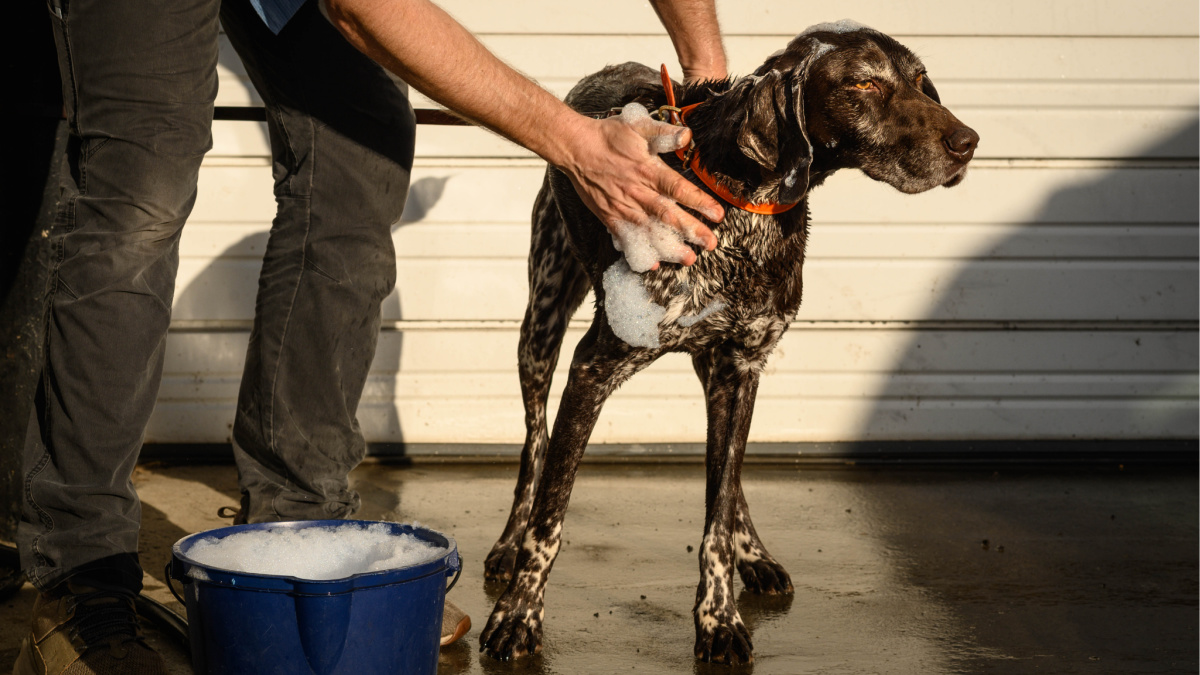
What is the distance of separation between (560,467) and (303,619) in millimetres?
974

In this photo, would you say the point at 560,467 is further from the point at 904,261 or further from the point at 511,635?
the point at 904,261

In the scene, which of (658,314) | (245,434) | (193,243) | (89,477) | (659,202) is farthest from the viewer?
(193,243)

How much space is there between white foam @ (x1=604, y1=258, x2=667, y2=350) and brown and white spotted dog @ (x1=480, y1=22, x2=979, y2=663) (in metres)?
0.02

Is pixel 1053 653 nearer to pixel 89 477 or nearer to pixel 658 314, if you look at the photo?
pixel 658 314

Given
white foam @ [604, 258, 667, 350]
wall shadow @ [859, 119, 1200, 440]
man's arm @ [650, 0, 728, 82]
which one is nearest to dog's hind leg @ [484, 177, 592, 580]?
man's arm @ [650, 0, 728, 82]

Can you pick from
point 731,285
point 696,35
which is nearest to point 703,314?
point 731,285

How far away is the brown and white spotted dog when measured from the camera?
242 centimetres

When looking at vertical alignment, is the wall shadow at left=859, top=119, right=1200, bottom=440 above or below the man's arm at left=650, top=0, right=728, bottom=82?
below

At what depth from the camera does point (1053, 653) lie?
8.76ft

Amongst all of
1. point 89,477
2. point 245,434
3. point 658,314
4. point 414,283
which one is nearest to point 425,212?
point 414,283

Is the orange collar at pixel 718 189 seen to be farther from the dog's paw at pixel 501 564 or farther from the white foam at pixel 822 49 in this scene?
the dog's paw at pixel 501 564

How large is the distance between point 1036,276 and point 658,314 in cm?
298

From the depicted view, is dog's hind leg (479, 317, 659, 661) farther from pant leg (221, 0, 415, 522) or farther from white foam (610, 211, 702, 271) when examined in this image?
pant leg (221, 0, 415, 522)

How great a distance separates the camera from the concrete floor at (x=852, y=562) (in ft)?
8.75
